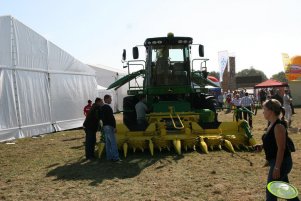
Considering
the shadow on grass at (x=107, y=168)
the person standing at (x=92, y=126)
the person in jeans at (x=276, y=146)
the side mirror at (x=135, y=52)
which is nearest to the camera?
the person in jeans at (x=276, y=146)

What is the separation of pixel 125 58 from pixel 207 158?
4.45 m

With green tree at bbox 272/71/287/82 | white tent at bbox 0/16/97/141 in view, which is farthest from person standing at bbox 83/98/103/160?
green tree at bbox 272/71/287/82

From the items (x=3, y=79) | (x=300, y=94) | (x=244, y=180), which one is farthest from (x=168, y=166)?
(x=300, y=94)

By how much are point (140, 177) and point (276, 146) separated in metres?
3.62

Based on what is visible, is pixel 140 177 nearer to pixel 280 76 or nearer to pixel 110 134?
pixel 110 134

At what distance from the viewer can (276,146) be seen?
460 centimetres

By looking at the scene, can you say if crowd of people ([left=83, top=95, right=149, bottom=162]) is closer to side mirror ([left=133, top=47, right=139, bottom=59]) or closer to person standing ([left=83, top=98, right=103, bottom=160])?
person standing ([left=83, top=98, right=103, bottom=160])

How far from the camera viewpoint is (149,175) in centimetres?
785

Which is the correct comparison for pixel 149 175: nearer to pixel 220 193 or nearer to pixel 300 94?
pixel 220 193

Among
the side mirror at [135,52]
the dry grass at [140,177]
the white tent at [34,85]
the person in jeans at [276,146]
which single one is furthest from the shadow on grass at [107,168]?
the white tent at [34,85]

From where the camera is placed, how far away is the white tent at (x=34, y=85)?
15.1m

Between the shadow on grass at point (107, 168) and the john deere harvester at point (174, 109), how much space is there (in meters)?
0.32

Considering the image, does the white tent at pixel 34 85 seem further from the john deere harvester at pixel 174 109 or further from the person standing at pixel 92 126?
the person standing at pixel 92 126

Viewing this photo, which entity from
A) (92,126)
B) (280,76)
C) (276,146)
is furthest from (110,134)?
(280,76)
